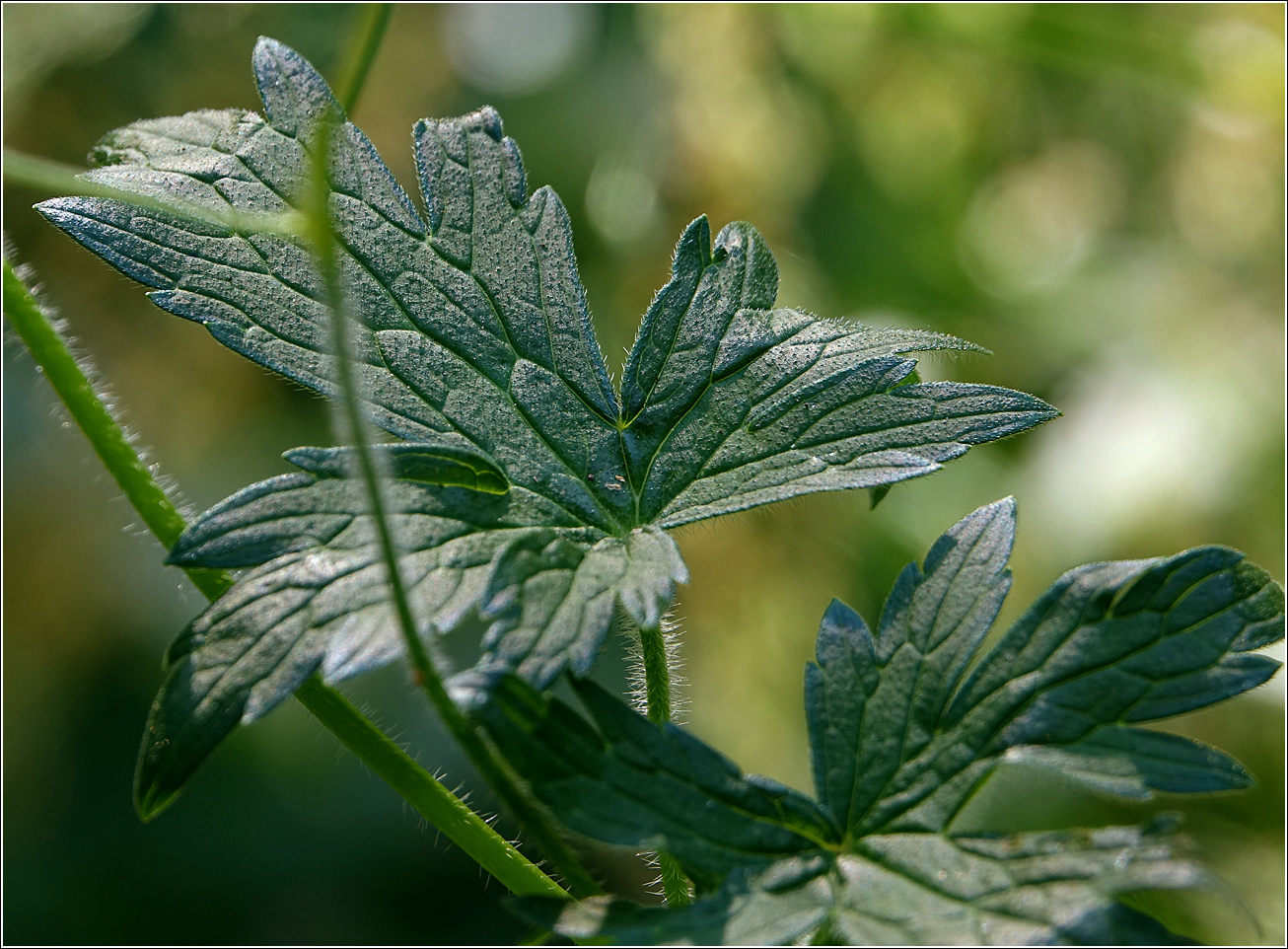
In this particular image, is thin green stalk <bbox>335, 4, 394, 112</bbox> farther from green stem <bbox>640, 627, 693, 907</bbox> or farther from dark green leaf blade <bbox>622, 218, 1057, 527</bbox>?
green stem <bbox>640, 627, 693, 907</bbox>

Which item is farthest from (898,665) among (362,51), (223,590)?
(362,51)

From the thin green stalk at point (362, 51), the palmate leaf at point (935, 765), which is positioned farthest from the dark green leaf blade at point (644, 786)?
the thin green stalk at point (362, 51)

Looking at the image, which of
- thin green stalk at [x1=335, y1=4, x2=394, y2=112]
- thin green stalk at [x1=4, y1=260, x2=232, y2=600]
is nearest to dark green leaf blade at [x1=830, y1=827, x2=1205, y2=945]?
thin green stalk at [x1=4, y1=260, x2=232, y2=600]

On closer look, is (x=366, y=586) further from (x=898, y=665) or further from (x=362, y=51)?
(x=362, y=51)

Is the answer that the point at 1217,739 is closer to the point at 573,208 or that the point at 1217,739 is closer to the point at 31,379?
the point at 573,208

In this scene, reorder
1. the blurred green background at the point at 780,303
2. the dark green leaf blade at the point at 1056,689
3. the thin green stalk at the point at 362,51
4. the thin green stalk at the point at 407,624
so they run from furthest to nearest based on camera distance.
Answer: the blurred green background at the point at 780,303
the thin green stalk at the point at 362,51
the dark green leaf blade at the point at 1056,689
the thin green stalk at the point at 407,624

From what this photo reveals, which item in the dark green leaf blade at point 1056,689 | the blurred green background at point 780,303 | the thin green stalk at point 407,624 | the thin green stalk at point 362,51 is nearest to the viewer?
the thin green stalk at point 407,624

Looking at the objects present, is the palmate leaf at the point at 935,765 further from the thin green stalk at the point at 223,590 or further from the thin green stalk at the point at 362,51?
the thin green stalk at the point at 362,51

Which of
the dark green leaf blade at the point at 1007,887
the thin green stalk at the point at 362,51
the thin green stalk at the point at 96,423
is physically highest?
the thin green stalk at the point at 362,51
